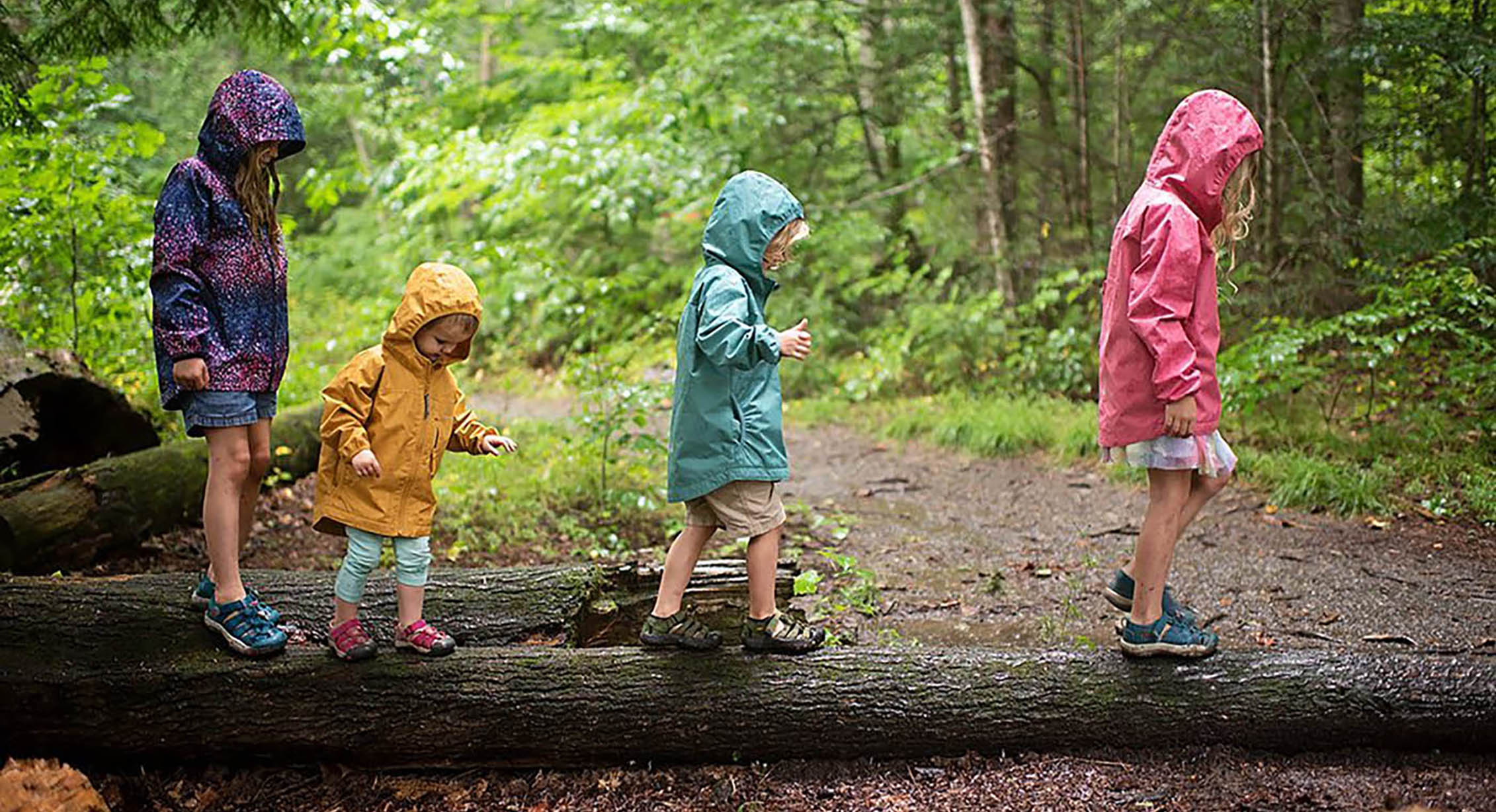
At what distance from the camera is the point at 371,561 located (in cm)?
388

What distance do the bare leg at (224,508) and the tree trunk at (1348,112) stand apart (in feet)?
27.5

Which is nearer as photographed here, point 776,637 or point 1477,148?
point 776,637

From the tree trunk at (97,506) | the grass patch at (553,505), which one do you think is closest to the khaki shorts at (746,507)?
the grass patch at (553,505)

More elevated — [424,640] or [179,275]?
[179,275]

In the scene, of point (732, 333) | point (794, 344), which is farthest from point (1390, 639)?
point (732, 333)

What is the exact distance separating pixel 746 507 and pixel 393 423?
4.42 ft

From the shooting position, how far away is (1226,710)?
150 inches

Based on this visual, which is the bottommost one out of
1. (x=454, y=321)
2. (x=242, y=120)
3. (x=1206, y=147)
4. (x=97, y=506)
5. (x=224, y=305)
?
(x=97, y=506)

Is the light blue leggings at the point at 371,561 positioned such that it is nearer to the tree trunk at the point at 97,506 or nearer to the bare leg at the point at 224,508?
the bare leg at the point at 224,508

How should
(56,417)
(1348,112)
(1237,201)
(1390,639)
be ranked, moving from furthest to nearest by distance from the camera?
1. (1348,112)
2. (56,417)
3. (1390,639)
4. (1237,201)

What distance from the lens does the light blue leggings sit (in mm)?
3861

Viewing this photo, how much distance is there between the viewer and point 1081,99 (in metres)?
10.8

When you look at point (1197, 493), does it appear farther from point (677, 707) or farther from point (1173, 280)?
point (677, 707)

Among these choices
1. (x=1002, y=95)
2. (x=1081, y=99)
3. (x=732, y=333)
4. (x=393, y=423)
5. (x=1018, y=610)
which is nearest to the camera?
(x=732, y=333)
